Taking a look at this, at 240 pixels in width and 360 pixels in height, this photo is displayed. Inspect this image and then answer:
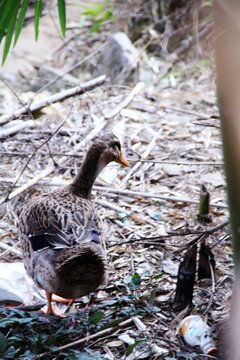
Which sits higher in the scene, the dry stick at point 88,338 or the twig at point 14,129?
the twig at point 14,129

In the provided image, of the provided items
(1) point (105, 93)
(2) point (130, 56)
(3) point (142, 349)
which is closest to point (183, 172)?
(1) point (105, 93)

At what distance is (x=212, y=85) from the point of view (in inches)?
271

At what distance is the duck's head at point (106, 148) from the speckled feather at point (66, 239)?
25 mm

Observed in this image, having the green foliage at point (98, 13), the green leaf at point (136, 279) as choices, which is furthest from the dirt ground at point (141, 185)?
the green foliage at point (98, 13)

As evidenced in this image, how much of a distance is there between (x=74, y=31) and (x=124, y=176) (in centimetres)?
524

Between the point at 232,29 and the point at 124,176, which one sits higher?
the point at 232,29

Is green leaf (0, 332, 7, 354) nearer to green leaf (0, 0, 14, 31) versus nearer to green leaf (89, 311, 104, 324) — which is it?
green leaf (89, 311, 104, 324)

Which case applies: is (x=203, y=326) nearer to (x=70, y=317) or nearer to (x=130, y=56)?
Result: (x=70, y=317)

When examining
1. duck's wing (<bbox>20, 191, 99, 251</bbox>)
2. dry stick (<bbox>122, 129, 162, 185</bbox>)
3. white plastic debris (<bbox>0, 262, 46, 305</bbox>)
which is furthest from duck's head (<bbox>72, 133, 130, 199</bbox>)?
dry stick (<bbox>122, 129, 162, 185</bbox>)

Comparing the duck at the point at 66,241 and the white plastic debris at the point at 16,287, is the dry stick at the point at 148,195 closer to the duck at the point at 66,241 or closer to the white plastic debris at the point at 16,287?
the duck at the point at 66,241

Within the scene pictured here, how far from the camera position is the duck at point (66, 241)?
8.96 ft

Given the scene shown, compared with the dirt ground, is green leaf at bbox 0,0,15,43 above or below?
above

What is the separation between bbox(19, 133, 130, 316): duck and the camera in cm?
273

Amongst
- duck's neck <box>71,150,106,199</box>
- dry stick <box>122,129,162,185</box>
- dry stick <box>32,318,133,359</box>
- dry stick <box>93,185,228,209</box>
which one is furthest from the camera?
dry stick <box>122,129,162,185</box>
